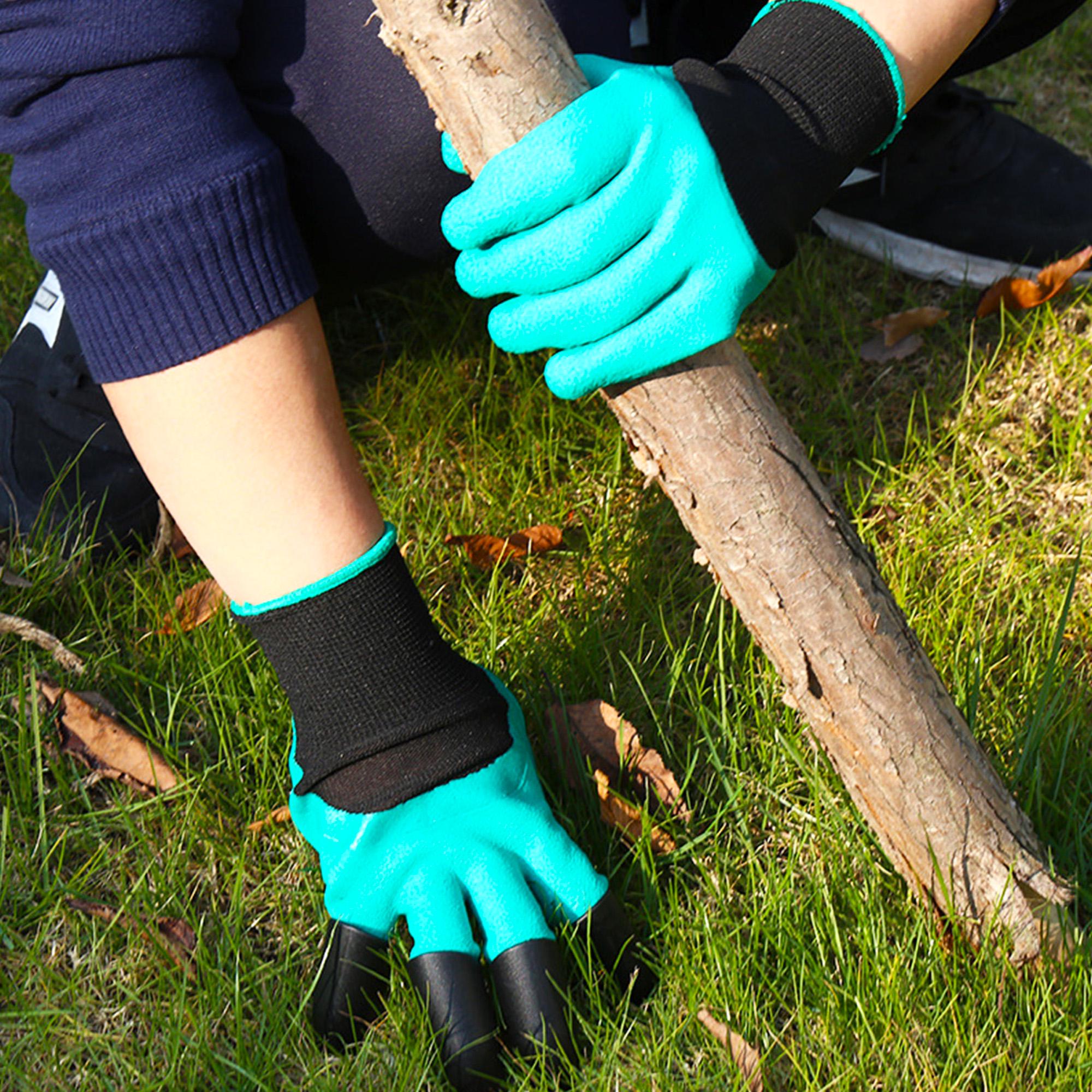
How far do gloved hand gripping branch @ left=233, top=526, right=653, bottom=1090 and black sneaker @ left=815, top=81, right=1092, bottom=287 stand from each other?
140cm

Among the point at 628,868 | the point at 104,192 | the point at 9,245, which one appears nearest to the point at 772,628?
the point at 628,868

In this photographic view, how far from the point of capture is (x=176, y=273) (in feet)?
4.00

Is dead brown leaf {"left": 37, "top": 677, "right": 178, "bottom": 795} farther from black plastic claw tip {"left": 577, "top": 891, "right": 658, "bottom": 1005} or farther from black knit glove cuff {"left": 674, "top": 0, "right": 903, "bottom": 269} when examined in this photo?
black knit glove cuff {"left": 674, "top": 0, "right": 903, "bottom": 269}

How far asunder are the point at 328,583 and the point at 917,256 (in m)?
1.51

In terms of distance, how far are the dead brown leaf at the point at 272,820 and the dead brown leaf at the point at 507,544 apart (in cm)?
49

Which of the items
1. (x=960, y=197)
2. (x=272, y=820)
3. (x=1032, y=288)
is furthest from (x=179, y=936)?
(x=960, y=197)

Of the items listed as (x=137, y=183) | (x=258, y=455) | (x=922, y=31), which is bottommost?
(x=258, y=455)

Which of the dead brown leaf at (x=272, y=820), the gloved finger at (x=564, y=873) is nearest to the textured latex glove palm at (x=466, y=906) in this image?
the gloved finger at (x=564, y=873)

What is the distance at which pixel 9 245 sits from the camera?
2.36 metres

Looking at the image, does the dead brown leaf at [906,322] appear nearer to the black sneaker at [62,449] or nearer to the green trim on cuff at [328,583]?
the green trim on cuff at [328,583]

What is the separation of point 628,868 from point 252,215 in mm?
865

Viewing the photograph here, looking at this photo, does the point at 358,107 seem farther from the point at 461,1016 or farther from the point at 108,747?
the point at 461,1016

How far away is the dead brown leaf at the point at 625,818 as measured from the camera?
1376 mm

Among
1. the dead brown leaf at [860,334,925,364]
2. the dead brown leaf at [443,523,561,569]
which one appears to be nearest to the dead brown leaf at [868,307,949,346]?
the dead brown leaf at [860,334,925,364]
